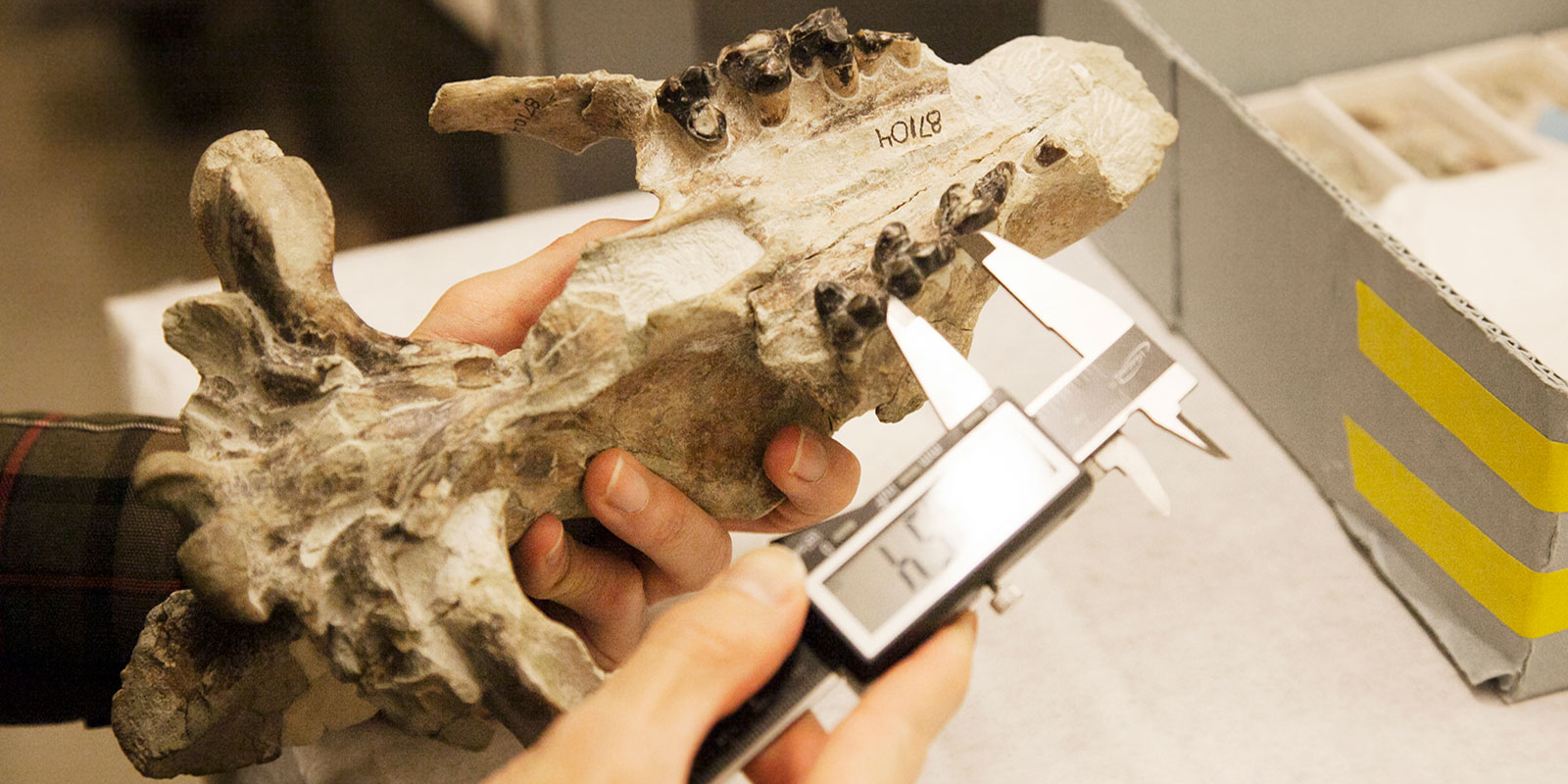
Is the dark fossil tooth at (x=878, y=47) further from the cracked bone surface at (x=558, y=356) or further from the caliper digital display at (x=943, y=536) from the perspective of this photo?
the caliper digital display at (x=943, y=536)

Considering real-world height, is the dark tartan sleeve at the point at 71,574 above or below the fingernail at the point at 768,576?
below

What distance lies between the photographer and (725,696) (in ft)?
2.34

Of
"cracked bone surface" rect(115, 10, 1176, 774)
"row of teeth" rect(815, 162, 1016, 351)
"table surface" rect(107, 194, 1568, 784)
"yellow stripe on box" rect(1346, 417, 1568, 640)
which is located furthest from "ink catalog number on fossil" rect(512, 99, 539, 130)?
Result: "yellow stripe on box" rect(1346, 417, 1568, 640)

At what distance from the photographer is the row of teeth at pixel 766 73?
0.99 m

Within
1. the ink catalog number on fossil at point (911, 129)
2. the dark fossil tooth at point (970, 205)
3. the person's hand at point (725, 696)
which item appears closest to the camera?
the person's hand at point (725, 696)

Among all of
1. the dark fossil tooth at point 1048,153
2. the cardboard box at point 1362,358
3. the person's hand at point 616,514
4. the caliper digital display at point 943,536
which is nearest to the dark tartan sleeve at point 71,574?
the person's hand at point 616,514

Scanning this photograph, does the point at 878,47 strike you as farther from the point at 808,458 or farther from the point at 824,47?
the point at 808,458

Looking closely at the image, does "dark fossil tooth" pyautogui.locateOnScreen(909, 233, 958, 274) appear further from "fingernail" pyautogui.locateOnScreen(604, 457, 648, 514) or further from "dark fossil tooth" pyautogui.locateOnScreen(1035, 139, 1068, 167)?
"fingernail" pyautogui.locateOnScreen(604, 457, 648, 514)

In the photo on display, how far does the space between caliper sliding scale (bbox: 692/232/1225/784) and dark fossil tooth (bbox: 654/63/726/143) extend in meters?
0.28

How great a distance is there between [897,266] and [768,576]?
0.89ft

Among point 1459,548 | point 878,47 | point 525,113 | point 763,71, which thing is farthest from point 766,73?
point 1459,548

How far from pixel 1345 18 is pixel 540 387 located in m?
1.50

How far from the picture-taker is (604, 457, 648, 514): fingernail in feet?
3.08

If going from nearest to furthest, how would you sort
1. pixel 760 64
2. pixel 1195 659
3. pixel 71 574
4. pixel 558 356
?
pixel 558 356
pixel 760 64
pixel 71 574
pixel 1195 659
